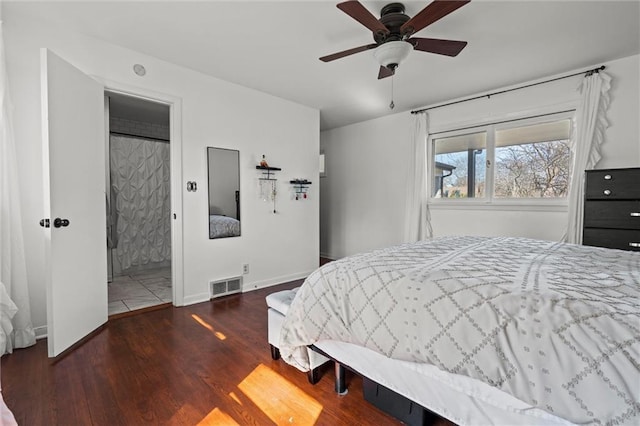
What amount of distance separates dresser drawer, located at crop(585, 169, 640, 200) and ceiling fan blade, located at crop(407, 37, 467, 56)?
1772 mm

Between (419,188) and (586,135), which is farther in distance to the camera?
(419,188)

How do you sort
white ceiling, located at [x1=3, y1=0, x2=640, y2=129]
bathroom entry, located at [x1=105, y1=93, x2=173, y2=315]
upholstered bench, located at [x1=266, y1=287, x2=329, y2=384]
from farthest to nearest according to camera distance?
bathroom entry, located at [x1=105, y1=93, x2=173, y2=315] < white ceiling, located at [x1=3, y1=0, x2=640, y2=129] < upholstered bench, located at [x1=266, y1=287, x2=329, y2=384]

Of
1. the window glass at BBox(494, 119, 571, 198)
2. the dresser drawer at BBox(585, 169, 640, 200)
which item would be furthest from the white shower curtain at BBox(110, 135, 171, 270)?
the dresser drawer at BBox(585, 169, 640, 200)

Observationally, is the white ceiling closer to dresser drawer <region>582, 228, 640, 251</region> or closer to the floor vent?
dresser drawer <region>582, 228, 640, 251</region>

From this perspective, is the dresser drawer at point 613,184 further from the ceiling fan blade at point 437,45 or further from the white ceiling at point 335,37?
the ceiling fan blade at point 437,45

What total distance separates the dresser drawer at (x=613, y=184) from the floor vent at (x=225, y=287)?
371 cm

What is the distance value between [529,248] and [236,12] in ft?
8.69

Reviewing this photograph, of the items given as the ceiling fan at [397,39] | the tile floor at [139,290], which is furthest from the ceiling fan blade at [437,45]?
the tile floor at [139,290]

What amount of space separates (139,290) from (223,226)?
1.36m

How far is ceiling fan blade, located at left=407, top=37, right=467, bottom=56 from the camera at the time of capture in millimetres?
1930

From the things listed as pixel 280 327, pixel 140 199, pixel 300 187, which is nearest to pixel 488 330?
pixel 280 327

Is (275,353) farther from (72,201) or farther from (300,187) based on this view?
(300,187)

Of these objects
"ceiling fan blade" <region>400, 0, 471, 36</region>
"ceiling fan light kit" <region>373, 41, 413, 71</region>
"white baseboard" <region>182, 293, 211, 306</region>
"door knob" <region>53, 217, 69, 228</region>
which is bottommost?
"white baseboard" <region>182, 293, 211, 306</region>

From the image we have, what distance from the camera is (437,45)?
2.00 m
